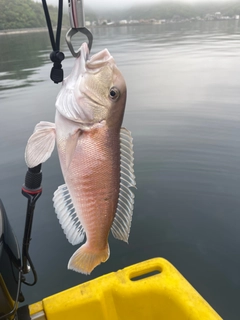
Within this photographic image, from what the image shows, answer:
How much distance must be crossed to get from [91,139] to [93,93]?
0.23m

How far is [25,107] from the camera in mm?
9227

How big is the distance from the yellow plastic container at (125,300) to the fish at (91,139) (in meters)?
0.78

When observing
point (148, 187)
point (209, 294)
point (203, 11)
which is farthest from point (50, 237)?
point (203, 11)

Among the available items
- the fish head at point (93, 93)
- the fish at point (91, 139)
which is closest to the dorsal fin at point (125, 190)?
the fish at point (91, 139)

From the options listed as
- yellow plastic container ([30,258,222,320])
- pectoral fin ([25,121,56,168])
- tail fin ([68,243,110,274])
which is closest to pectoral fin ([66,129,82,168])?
pectoral fin ([25,121,56,168])

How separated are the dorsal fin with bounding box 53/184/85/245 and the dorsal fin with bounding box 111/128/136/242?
198 millimetres

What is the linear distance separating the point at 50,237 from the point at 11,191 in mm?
1441

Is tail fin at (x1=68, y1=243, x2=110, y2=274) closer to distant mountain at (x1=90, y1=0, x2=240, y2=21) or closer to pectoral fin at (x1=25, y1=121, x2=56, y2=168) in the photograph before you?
pectoral fin at (x1=25, y1=121, x2=56, y2=168)

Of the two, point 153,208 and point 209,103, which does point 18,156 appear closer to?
point 153,208

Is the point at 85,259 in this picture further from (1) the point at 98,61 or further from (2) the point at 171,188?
(2) the point at 171,188

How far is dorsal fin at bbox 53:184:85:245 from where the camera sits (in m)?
1.58

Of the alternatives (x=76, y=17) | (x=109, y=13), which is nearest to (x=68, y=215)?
(x=76, y=17)

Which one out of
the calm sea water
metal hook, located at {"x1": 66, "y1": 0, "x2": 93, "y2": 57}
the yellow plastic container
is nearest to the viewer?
metal hook, located at {"x1": 66, "y1": 0, "x2": 93, "y2": 57}

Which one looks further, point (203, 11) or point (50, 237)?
point (203, 11)
